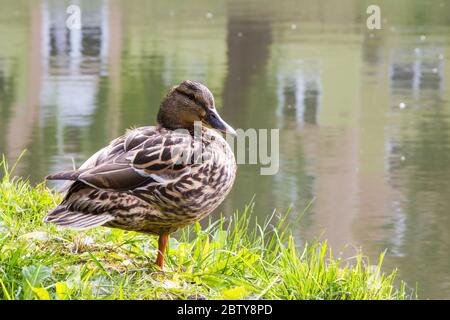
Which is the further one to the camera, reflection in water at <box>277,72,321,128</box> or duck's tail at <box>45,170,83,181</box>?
reflection in water at <box>277,72,321,128</box>

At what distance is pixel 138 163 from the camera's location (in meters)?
4.36

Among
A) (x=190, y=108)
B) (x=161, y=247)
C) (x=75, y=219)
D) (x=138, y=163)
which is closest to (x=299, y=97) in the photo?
(x=190, y=108)

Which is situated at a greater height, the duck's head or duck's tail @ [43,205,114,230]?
the duck's head

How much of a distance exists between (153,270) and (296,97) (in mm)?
12574

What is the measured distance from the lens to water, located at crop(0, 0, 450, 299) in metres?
10.5

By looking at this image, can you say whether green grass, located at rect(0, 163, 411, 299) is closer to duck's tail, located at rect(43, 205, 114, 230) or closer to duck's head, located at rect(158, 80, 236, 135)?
duck's tail, located at rect(43, 205, 114, 230)

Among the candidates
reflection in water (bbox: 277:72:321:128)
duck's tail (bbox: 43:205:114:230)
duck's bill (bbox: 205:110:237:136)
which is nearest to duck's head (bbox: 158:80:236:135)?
duck's bill (bbox: 205:110:237:136)

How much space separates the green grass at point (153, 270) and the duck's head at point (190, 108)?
61 centimetres

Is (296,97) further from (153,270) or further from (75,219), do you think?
(75,219)

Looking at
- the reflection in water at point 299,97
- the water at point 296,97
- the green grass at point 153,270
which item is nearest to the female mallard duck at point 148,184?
the green grass at point 153,270

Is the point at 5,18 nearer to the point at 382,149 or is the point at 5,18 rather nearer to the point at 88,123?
the point at 88,123

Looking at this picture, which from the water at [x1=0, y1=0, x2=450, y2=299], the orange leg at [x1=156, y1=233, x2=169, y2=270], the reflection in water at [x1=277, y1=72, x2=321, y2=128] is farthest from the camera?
the reflection in water at [x1=277, y1=72, x2=321, y2=128]

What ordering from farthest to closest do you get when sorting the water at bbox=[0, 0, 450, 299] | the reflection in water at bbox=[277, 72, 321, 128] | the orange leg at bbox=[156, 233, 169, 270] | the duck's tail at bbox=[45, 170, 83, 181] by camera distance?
1. the reflection in water at bbox=[277, 72, 321, 128]
2. the water at bbox=[0, 0, 450, 299]
3. the orange leg at bbox=[156, 233, 169, 270]
4. the duck's tail at bbox=[45, 170, 83, 181]

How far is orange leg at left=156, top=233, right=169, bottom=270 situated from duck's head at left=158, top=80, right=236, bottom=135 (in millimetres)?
496
